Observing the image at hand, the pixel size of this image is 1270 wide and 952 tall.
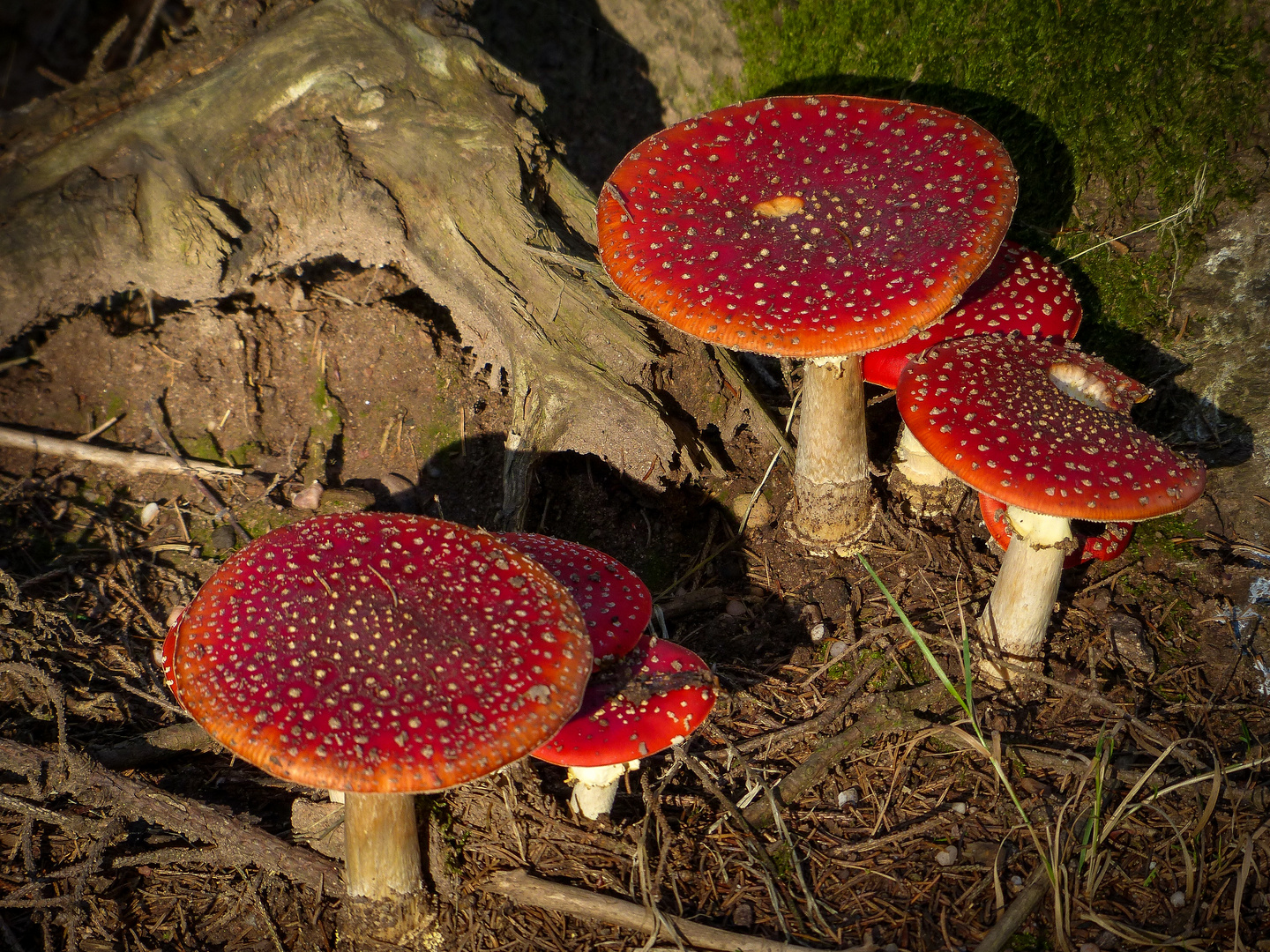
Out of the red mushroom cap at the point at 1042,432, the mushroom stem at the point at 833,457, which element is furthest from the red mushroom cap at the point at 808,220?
the mushroom stem at the point at 833,457

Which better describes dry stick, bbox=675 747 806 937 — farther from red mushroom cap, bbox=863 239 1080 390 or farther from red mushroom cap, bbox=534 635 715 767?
red mushroom cap, bbox=863 239 1080 390

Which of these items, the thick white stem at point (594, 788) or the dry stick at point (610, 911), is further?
the thick white stem at point (594, 788)

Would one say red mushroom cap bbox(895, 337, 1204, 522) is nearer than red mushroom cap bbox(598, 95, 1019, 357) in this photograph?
Yes

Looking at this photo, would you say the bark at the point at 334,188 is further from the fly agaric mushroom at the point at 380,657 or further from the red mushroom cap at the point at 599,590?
the fly agaric mushroom at the point at 380,657

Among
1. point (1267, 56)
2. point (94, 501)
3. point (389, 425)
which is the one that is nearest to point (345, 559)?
point (389, 425)

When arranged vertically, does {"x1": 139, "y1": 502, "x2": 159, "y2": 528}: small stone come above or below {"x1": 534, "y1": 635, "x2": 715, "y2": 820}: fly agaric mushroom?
below

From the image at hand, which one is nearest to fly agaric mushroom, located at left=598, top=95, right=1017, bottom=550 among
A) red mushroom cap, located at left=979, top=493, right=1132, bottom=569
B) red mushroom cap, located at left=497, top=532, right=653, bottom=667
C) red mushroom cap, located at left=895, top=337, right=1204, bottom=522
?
red mushroom cap, located at left=895, top=337, right=1204, bottom=522

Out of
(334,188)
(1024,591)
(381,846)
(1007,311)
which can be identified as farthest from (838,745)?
(334,188)
